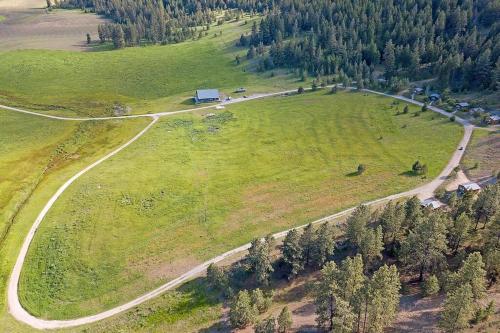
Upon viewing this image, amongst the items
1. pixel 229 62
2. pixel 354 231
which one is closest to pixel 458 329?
pixel 354 231

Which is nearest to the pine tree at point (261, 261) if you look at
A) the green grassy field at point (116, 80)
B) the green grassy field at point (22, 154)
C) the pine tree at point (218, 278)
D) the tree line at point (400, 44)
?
the pine tree at point (218, 278)

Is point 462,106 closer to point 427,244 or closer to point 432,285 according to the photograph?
point 427,244

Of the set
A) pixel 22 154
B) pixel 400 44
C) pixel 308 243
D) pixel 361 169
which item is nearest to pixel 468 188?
pixel 361 169

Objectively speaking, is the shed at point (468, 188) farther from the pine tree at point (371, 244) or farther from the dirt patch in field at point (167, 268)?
the dirt patch in field at point (167, 268)

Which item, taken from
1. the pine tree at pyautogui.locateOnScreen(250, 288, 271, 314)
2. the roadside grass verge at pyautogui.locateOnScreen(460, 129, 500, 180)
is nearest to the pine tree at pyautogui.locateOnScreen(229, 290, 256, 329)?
the pine tree at pyautogui.locateOnScreen(250, 288, 271, 314)

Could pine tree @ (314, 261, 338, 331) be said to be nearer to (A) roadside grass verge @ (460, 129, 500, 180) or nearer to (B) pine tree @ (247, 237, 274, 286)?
(B) pine tree @ (247, 237, 274, 286)
